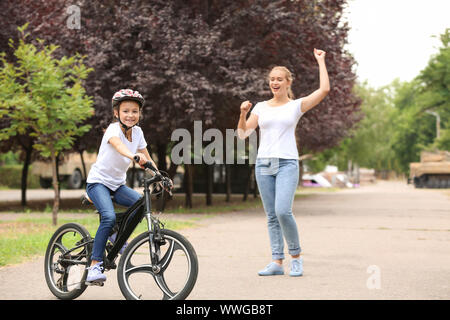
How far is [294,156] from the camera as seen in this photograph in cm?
598

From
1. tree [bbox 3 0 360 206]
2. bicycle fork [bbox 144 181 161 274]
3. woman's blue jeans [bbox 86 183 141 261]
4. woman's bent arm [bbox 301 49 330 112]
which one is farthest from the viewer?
tree [bbox 3 0 360 206]

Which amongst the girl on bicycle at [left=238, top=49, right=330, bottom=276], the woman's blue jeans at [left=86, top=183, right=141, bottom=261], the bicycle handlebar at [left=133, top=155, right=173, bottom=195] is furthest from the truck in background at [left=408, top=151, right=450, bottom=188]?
the bicycle handlebar at [left=133, top=155, right=173, bottom=195]

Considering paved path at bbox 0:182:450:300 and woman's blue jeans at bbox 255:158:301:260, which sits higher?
woman's blue jeans at bbox 255:158:301:260

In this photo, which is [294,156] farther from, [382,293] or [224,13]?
[224,13]

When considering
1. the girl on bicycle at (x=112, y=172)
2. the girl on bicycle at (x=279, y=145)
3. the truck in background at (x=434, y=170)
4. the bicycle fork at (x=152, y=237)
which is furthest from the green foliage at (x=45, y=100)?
the truck in background at (x=434, y=170)

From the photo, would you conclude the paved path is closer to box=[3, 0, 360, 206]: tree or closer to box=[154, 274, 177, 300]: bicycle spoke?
box=[154, 274, 177, 300]: bicycle spoke

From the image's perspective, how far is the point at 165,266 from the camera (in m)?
4.60

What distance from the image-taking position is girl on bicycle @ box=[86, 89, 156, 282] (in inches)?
189

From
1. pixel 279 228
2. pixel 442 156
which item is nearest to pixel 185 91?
pixel 279 228

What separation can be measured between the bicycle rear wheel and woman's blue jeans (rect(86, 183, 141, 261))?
23cm

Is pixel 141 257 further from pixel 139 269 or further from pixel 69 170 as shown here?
pixel 69 170

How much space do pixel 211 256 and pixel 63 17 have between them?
11714 mm

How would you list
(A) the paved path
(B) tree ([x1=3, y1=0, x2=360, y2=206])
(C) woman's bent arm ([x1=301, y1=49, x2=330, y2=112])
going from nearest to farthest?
(A) the paved path → (C) woman's bent arm ([x1=301, y1=49, x2=330, y2=112]) → (B) tree ([x1=3, y1=0, x2=360, y2=206])

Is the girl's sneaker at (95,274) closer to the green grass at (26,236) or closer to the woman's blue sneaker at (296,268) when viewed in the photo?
the green grass at (26,236)
